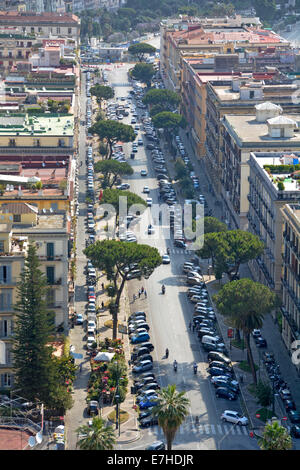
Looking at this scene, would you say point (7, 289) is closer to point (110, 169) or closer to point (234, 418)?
point (234, 418)

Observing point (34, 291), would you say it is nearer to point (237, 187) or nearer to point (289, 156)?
point (289, 156)

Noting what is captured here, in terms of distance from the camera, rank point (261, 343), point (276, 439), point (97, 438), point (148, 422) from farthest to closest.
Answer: point (261, 343) < point (148, 422) < point (276, 439) < point (97, 438)

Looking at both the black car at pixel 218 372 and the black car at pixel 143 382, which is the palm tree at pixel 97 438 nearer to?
the black car at pixel 143 382

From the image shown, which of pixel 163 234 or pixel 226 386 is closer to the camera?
pixel 226 386

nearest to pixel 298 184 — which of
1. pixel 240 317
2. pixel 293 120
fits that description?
pixel 240 317

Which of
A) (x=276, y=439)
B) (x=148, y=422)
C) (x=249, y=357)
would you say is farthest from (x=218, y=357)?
(x=276, y=439)

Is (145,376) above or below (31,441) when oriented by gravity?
above

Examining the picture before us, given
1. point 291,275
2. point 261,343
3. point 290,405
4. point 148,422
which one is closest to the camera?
point 148,422
